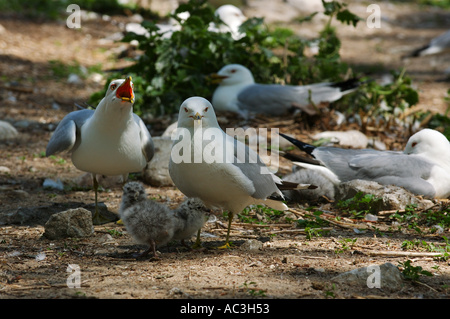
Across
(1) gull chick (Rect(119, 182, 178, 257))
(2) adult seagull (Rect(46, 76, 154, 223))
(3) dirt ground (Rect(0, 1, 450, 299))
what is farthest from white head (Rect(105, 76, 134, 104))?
(3) dirt ground (Rect(0, 1, 450, 299))

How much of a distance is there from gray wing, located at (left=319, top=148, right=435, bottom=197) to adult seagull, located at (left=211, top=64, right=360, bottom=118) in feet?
6.07

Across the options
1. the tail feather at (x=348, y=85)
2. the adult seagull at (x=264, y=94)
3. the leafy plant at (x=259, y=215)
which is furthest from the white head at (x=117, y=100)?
the tail feather at (x=348, y=85)

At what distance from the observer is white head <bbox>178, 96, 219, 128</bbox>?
3.87 m

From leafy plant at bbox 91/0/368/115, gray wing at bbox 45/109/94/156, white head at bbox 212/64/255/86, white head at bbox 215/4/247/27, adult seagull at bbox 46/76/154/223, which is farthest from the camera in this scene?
white head at bbox 215/4/247/27

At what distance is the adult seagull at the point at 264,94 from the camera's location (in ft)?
24.5

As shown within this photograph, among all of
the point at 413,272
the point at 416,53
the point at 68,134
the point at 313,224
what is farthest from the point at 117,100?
the point at 416,53

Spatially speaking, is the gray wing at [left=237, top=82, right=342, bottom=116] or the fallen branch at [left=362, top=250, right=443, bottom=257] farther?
the gray wing at [left=237, top=82, right=342, bottom=116]

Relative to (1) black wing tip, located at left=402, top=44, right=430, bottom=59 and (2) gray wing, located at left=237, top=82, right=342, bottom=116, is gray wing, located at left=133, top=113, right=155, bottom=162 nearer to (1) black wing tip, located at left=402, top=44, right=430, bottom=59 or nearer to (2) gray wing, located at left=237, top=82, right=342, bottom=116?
(2) gray wing, located at left=237, top=82, right=342, bottom=116

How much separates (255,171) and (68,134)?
5.33 ft

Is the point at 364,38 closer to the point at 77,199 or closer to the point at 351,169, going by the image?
the point at 351,169

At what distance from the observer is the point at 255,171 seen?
13.4 ft

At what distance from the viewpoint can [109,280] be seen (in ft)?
10.8

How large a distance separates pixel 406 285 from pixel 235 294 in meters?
1.00

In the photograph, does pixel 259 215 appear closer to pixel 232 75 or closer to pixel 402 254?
pixel 402 254
